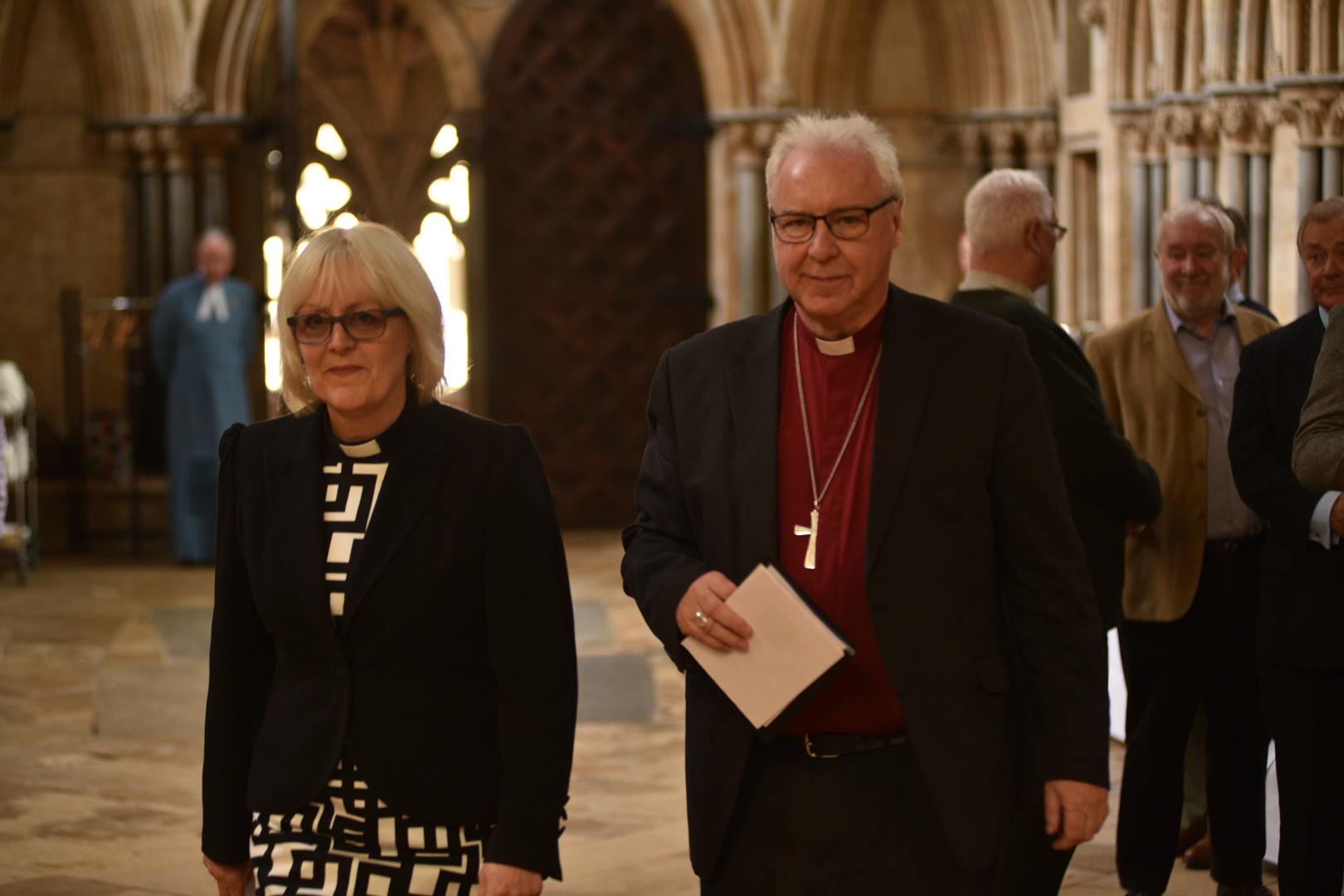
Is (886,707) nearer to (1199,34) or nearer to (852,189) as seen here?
(852,189)

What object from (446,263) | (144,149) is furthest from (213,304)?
(446,263)

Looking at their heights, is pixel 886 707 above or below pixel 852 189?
below

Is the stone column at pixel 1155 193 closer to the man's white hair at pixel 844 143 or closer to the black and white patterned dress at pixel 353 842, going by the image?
the man's white hair at pixel 844 143

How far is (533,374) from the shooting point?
39.5ft

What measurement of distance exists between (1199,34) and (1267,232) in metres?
1.29

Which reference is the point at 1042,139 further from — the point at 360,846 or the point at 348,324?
the point at 360,846

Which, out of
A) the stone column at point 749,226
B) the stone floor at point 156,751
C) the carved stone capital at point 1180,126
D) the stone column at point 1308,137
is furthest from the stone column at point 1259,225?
the stone column at point 749,226

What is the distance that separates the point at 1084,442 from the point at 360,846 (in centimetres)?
182

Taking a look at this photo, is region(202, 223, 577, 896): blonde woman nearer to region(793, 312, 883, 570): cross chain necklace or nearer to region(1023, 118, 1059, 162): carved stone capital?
region(793, 312, 883, 570): cross chain necklace

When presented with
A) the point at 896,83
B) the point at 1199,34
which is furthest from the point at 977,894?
the point at 896,83

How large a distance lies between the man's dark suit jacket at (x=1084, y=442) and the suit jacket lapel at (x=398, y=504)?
1.53 m

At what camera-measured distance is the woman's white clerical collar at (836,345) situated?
8.39ft

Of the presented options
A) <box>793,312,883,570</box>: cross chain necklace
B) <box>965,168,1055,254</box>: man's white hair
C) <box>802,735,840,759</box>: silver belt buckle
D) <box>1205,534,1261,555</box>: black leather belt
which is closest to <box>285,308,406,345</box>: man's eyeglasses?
<box>793,312,883,570</box>: cross chain necklace

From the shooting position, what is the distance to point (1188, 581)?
4.21 m
